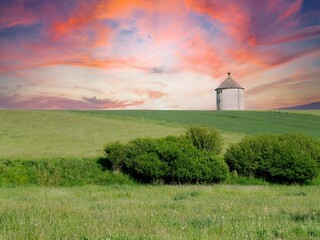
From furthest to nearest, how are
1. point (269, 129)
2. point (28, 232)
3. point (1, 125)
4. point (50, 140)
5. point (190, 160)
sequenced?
point (269, 129) → point (1, 125) → point (50, 140) → point (190, 160) → point (28, 232)

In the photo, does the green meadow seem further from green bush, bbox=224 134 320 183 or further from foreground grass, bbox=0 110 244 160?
green bush, bbox=224 134 320 183

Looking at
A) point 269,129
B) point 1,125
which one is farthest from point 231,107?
point 1,125

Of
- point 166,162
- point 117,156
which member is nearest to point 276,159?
point 166,162

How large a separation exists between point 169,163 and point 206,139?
5631 millimetres

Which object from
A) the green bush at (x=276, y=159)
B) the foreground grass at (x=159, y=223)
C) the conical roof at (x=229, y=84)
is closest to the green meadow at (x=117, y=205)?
the foreground grass at (x=159, y=223)

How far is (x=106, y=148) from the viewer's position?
93.4 feet

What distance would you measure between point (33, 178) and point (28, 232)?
1866cm

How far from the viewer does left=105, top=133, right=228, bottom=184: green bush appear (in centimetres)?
2620

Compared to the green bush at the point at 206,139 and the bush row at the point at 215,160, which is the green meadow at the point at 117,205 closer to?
the bush row at the point at 215,160

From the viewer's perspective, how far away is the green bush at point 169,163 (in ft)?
86.0

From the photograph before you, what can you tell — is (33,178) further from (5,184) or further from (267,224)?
(267,224)

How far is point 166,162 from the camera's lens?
26406mm

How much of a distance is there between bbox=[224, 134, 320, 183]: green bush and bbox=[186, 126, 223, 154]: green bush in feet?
5.94

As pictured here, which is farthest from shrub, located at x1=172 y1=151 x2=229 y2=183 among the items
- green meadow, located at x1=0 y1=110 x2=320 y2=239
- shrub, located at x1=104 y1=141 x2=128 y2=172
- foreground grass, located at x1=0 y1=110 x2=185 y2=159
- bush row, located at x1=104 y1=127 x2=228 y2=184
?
foreground grass, located at x1=0 y1=110 x2=185 y2=159
